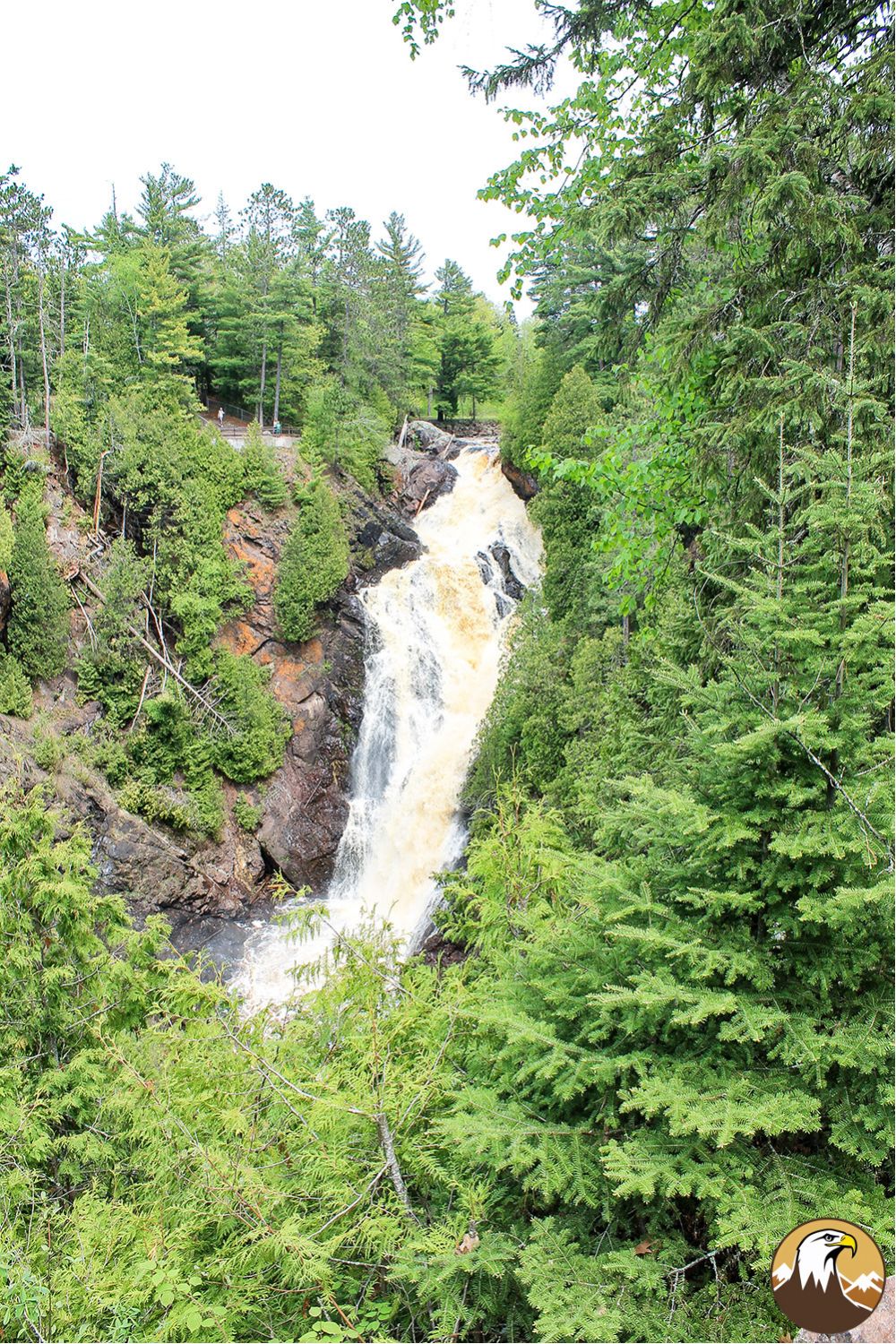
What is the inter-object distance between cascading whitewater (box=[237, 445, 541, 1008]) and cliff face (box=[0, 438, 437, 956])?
0.60 meters

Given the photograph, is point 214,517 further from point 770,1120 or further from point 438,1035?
point 770,1120

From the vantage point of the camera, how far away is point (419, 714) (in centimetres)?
1930

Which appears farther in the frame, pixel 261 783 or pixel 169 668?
pixel 261 783

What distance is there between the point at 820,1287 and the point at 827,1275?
0.04m

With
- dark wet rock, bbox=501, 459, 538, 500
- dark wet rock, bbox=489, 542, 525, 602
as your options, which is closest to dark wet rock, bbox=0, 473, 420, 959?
dark wet rock, bbox=489, 542, 525, 602

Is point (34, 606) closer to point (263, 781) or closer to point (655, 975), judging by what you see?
point (263, 781)

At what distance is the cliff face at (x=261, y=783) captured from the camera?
51.4ft

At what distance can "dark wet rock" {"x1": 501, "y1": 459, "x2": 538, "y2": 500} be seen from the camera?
2505 cm

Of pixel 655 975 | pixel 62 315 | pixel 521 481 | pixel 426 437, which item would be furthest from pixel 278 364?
pixel 655 975

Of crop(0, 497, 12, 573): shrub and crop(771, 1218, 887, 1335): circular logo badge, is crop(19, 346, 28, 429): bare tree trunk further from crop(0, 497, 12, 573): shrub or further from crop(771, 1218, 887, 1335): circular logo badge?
crop(771, 1218, 887, 1335): circular logo badge

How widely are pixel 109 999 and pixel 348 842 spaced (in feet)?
39.9

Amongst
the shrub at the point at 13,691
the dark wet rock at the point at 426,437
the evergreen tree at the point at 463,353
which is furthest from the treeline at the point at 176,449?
the evergreen tree at the point at 463,353

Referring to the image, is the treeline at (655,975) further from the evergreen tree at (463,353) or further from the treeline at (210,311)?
the evergreen tree at (463,353)

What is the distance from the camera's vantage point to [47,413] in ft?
65.7
